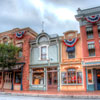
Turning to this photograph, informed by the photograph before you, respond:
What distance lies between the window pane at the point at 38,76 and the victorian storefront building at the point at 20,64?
1065 millimetres

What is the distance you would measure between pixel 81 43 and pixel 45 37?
18.5 feet

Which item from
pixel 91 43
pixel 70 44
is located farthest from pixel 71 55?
pixel 91 43

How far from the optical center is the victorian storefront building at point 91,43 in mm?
17812

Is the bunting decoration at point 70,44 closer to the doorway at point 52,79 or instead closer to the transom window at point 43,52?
the transom window at point 43,52

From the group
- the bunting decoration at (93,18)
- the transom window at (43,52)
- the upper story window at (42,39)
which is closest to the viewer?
the bunting decoration at (93,18)

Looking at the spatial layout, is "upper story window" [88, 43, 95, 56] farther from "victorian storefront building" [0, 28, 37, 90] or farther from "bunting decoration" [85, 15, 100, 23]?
"victorian storefront building" [0, 28, 37, 90]

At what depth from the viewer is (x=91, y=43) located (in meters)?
18.7

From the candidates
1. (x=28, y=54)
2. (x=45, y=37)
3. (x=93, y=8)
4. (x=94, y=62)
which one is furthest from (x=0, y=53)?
(x=93, y=8)

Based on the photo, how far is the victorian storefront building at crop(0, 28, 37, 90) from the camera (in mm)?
21391

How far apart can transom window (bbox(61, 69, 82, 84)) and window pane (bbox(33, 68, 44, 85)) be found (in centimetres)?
332

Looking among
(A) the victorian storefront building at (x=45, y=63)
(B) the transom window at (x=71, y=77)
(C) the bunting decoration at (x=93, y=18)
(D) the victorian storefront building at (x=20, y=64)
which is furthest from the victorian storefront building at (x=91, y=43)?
(D) the victorian storefront building at (x=20, y=64)

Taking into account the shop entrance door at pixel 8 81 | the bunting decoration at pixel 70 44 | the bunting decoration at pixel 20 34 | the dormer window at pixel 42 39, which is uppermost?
the bunting decoration at pixel 20 34

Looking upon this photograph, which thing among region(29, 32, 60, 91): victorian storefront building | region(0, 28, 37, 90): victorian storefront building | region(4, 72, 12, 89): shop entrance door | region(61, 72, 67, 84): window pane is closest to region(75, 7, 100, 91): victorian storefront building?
region(61, 72, 67, 84): window pane

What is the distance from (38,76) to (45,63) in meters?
2.35
